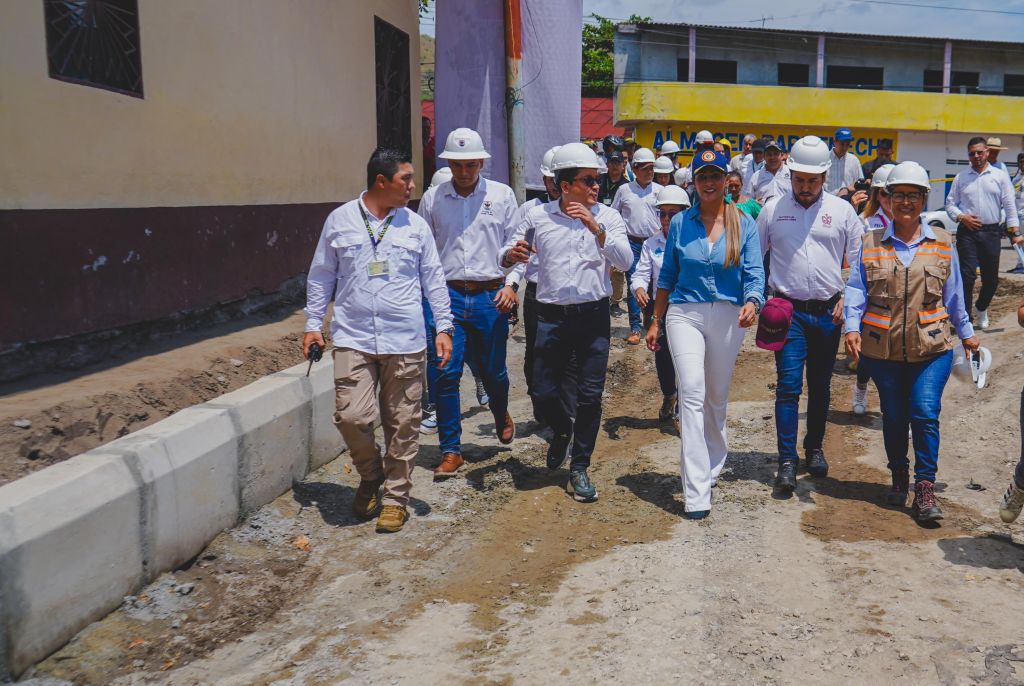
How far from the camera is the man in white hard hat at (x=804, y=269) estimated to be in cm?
600

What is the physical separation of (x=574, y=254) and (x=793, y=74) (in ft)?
110

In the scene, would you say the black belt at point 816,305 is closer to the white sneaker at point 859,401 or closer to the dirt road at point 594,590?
the dirt road at point 594,590

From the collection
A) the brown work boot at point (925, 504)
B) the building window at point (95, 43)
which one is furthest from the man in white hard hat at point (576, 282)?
the building window at point (95, 43)

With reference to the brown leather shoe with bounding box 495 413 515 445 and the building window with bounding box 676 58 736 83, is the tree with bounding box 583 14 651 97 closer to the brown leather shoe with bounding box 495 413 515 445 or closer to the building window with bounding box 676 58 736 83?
the building window with bounding box 676 58 736 83

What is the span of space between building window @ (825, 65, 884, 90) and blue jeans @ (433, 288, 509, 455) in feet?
112

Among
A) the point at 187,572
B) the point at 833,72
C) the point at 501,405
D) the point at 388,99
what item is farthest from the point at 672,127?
the point at 187,572

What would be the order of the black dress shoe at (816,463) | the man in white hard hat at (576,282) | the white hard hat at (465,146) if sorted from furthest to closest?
the black dress shoe at (816,463) < the white hard hat at (465,146) < the man in white hard hat at (576,282)

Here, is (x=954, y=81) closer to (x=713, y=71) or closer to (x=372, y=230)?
(x=713, y=71)

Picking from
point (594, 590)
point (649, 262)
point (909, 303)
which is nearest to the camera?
point (594, 590)

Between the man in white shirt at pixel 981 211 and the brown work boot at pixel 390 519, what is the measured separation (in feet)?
23.7

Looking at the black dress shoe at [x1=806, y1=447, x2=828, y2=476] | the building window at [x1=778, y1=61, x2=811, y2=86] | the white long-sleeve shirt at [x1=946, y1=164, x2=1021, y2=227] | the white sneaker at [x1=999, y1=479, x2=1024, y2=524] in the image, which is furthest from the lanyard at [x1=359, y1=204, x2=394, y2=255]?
the building window at [x1=778, y1=61, x2=811, y2=86]

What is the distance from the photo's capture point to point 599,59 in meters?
44.8

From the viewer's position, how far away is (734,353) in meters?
5.69

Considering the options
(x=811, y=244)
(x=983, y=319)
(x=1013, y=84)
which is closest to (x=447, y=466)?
(x=811, y=244)
